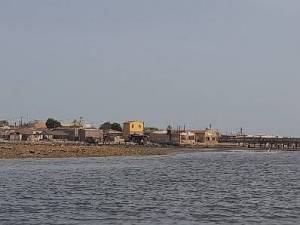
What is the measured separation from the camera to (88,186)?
35750 mm

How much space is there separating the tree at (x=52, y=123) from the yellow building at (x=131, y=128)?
100 feet

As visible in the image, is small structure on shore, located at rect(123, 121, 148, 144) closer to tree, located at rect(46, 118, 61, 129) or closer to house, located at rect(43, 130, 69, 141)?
house, located at rect(43, 130, 69, 141)

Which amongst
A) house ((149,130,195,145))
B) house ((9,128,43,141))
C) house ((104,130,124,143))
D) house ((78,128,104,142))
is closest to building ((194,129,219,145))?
house ((149,130,195,145))

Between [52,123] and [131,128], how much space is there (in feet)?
118

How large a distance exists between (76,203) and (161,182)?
13.7m

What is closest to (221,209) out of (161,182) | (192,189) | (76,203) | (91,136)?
(76,203)

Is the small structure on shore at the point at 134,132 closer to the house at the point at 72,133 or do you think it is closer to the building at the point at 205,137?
the house at the point at 72,133

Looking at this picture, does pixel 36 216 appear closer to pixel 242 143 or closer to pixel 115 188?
pixel 115 188

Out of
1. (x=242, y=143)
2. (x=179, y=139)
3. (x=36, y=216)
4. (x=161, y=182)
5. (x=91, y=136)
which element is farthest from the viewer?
(x=242, y=143)

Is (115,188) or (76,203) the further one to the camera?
(115,188)

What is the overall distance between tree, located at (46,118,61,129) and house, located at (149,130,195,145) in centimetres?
3477

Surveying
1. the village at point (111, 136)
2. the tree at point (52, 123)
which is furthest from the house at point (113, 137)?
the tree at point (52, 123)

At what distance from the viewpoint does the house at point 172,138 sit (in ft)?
541

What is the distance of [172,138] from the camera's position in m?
166
